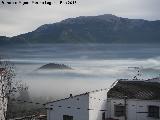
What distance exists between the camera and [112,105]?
136 feet

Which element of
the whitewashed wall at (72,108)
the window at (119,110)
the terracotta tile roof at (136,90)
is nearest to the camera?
the whitewashed wall at (72,108)

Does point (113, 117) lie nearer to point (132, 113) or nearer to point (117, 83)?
point (132, 113)

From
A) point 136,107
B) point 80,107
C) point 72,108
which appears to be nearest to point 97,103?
point 80,107

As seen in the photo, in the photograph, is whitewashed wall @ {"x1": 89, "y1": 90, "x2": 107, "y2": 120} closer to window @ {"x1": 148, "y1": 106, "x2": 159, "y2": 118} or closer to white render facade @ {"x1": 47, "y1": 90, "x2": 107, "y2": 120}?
white render facade @ {"x1": 47, "y1": 90, "x2": 107, "y2": 120}

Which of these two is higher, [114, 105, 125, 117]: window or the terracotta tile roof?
the terracotta tile roof

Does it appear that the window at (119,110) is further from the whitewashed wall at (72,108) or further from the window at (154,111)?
the whitewashed wall at (72,108)

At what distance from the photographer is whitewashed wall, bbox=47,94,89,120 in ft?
128

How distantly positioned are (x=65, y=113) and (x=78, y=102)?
2.19 m

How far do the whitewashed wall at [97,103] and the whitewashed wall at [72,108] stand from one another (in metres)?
0.56

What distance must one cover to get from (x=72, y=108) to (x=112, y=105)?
15.8ft

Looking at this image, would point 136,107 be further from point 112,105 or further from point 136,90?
point 112,105

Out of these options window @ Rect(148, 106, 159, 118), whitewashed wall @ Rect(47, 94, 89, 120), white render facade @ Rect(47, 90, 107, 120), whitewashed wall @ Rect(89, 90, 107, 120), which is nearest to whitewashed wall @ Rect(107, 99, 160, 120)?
window @ Rect(148, 106, 159, 118)

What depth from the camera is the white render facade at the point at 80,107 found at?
3916cm

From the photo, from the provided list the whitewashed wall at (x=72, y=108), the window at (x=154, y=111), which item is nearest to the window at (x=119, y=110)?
the window at (x=154, y=111)
